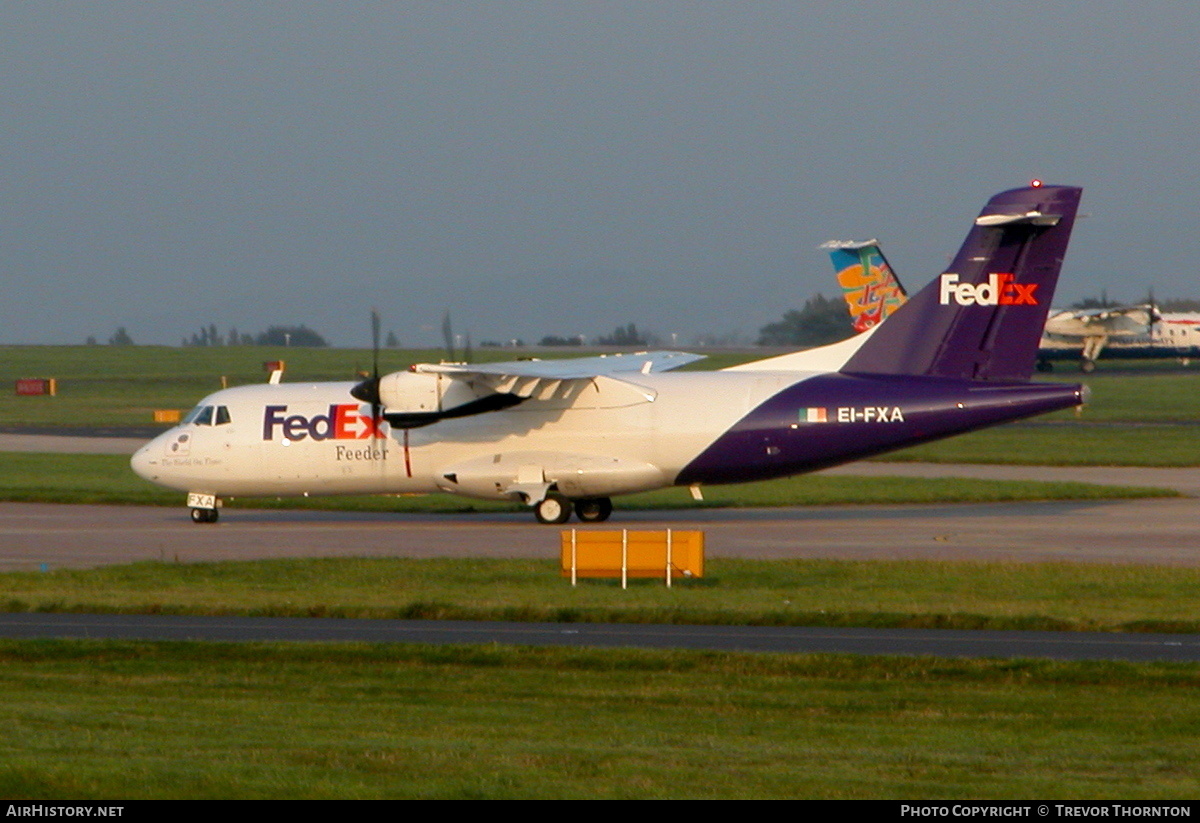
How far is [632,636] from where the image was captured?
17.1 meters

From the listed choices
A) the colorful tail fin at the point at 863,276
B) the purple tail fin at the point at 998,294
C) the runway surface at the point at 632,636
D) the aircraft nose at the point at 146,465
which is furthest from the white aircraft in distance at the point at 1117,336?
the runway surface at the point at 632,636

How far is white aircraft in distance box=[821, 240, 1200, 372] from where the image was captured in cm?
7450

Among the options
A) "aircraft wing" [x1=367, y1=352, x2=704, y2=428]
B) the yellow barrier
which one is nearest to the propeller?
"aircraft wing" [x1=367, y1=352, x2=704, y2=428]

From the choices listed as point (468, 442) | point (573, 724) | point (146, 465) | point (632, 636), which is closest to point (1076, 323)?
point (468, 442)

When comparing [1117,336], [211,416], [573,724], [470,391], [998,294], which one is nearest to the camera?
[573,724]

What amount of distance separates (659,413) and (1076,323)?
2583 inches

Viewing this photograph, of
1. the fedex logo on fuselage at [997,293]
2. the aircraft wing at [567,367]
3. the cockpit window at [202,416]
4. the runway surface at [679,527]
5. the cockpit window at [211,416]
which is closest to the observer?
the runway surface at [679,527]

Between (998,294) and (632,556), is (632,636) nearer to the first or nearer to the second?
(632,556)

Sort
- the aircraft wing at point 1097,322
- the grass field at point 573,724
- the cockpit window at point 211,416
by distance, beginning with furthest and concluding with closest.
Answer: the aircraft wing at point 1097,322
the cockpit window at point 211,416
the grass field at point 573,724

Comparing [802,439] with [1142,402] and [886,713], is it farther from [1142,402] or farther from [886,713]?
[1142,402]

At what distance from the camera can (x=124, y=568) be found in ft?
74.3

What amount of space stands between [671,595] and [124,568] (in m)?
8.53

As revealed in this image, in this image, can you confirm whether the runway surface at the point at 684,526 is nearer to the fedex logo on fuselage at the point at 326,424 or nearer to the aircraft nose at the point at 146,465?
the aircraft nose at the point at 146,465

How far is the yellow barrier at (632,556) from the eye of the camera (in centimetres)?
2088
